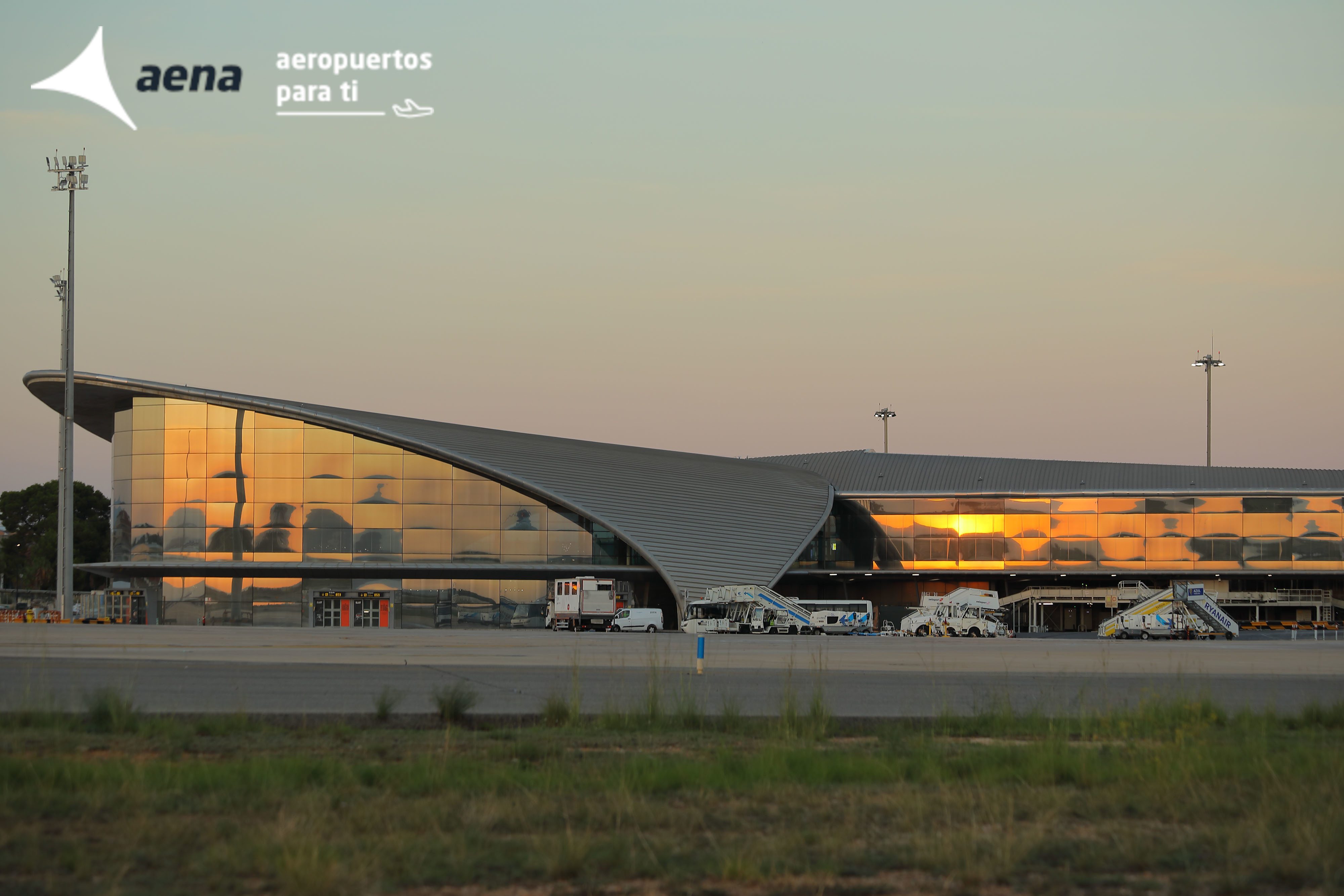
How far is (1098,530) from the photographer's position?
81.4 metres

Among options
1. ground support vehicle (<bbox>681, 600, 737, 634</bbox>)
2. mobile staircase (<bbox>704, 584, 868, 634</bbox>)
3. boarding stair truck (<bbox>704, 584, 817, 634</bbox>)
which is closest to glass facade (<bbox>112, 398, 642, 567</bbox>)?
ground support vehicle (<bbox>681, 600, 737, 634</bbox>)

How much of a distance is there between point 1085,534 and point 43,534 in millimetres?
100534

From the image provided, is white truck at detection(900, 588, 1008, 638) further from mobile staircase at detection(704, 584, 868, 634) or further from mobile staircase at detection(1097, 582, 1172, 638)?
mobile staircase at detection(1097, 582, 1172, 638)

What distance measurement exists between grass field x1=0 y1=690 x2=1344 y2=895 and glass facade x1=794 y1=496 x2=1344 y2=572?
69.6 metres

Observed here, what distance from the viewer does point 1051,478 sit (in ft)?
282

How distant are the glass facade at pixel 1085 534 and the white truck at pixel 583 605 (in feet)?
66.7

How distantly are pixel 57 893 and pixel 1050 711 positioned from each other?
14475mm

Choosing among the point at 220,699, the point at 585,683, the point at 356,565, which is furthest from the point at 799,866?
the point at 356,565

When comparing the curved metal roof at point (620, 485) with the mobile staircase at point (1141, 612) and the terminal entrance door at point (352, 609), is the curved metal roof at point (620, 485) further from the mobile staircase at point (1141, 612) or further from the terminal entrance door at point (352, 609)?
the mobile staircase at point (1141, 612)

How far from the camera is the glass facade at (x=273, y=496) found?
68.8m

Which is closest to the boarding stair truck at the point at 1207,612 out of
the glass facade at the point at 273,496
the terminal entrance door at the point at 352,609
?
the glass facade at the point at 273,496

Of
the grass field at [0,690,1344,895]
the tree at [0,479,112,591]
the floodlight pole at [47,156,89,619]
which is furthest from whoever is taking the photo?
the tree at [0,479,112,591]

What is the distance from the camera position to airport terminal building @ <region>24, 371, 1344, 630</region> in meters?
68.9

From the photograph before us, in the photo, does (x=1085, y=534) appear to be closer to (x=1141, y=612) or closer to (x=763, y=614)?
(x=1141, y=612)
